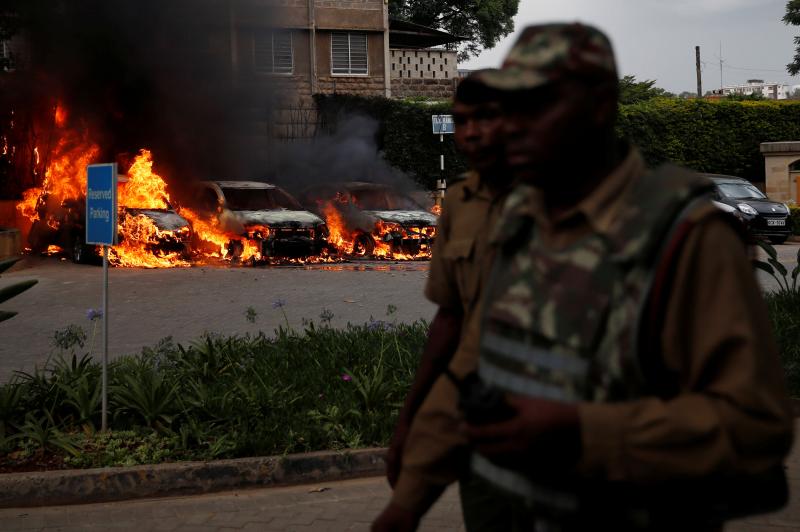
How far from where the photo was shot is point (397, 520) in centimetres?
220

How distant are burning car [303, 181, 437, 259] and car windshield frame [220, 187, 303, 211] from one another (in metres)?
1.19

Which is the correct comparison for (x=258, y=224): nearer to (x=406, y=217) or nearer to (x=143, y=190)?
(x=406, y=217)

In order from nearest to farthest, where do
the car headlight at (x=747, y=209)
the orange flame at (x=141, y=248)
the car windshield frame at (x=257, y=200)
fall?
the orange flame at (x=141, y=248) < the car windshield frame at (x=257, y=200) < the car headlight at (x=747, y=209)

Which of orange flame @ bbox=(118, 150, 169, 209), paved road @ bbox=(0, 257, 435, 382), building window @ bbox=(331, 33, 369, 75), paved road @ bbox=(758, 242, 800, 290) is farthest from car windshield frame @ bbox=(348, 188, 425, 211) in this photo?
building window @ bbox=(331, 33, 369, 75)

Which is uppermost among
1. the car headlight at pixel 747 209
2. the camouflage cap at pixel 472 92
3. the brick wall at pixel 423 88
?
the brick wall at pixel 423 88

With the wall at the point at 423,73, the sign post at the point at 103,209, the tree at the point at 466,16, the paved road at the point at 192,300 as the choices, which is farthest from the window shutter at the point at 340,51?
the sign post at the point at 103,209

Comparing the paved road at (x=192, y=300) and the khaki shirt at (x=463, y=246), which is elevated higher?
the khaki shirt at (x=463, y=246)

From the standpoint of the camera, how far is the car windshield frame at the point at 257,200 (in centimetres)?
2025

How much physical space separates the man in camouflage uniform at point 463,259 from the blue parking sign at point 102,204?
4.40 meters

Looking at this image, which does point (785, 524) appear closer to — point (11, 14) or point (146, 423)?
point (146, 423)

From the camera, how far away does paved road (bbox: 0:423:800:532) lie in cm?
523

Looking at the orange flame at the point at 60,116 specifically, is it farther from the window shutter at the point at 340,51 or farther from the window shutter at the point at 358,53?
the window shutter at the point at 358,53

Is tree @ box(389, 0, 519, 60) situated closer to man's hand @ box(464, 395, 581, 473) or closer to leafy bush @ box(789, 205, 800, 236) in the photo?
leafy bush @ box(789, 205, 800, 236)

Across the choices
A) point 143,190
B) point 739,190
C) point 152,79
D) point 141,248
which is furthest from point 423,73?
point 141,248
